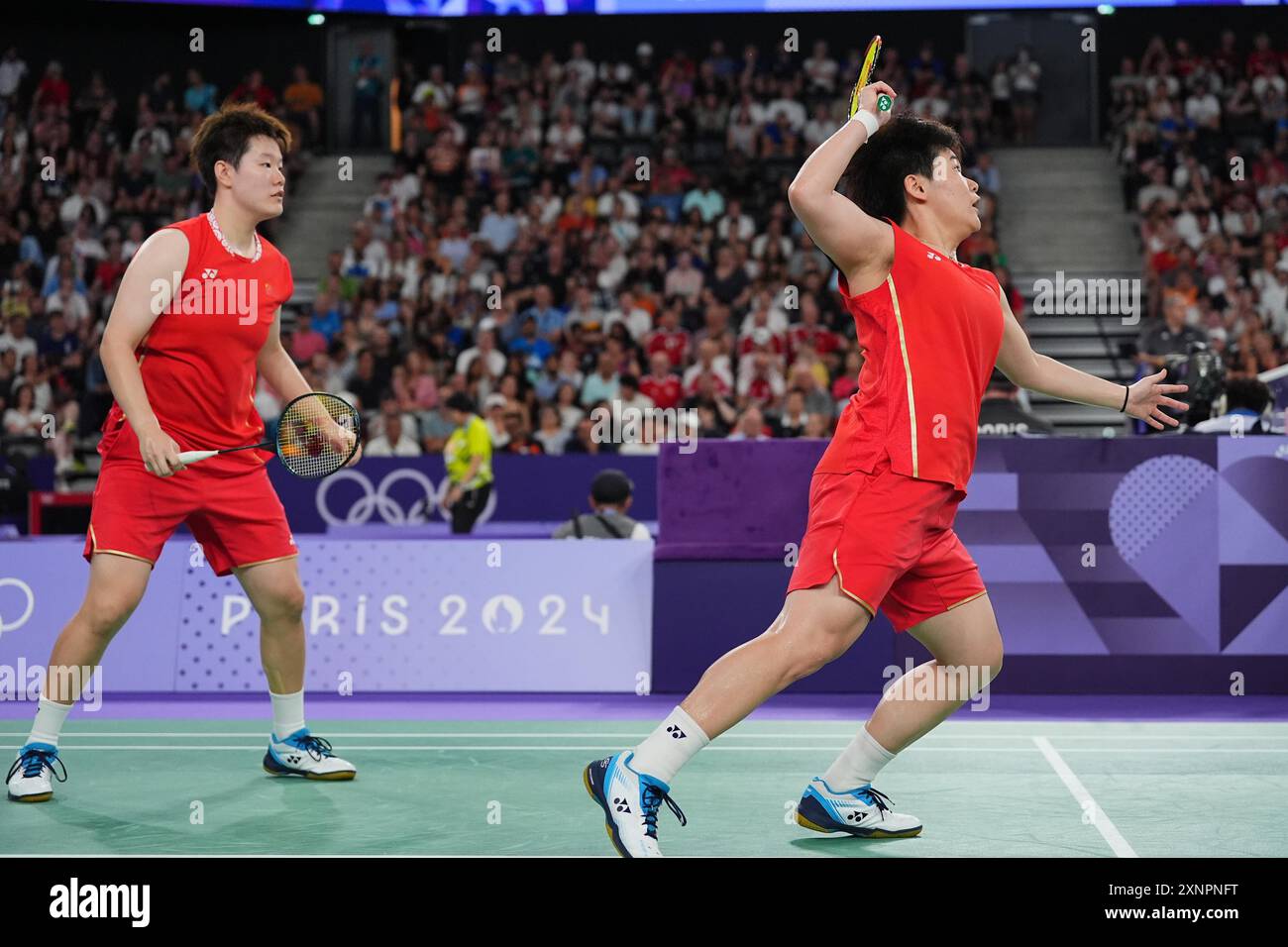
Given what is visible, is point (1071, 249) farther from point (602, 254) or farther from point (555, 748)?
point (555, 748)

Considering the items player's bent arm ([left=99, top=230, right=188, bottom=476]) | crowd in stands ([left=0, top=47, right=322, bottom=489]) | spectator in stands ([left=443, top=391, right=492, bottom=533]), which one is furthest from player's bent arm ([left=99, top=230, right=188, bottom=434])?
crowd in stands ([left=0, top=47, right=322, bottom=489])

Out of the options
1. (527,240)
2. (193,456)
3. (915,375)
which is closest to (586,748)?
(193,456)

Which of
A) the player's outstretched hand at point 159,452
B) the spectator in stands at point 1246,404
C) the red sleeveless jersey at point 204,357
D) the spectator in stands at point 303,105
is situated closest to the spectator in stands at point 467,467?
the spectator in stands at point 1246,404

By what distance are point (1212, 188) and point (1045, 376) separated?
38.8 ft

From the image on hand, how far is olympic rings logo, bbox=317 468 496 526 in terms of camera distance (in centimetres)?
1137

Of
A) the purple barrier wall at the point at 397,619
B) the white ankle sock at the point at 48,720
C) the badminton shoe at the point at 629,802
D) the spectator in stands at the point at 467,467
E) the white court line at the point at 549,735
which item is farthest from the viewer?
the spectator in stands at the point at 467,467

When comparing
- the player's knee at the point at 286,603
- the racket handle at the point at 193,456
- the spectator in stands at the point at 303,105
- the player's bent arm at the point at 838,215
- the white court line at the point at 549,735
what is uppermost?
the spectator in stands at the point at 303,105

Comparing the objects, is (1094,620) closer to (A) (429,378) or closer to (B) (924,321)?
(B) (924,321)

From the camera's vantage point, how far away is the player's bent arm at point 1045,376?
3.84 m

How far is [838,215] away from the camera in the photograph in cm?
334

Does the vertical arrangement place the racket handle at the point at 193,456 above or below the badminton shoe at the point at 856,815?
above

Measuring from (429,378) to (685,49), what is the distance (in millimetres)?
7467

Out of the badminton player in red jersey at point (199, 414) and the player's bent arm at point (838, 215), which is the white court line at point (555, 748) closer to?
the badminton player in red jersey at point (199, 414)
